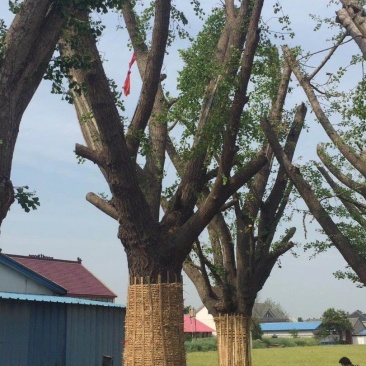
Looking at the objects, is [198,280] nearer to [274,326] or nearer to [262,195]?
[262,195]

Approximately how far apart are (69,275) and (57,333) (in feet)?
68.9

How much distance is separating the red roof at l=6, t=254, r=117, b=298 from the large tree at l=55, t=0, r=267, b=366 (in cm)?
2560

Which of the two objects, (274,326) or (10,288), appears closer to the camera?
(10,288)

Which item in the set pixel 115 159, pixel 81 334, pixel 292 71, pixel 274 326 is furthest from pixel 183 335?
pixel 274 326

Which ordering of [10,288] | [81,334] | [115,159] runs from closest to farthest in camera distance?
[115,159]
[81,334]
[10,288]

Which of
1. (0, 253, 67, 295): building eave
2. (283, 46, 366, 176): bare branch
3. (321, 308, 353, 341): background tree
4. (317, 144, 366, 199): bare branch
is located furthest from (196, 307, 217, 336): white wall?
(283, 46, 366, 176): bare branch

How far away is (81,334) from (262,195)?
6298 mm

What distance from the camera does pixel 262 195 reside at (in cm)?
1536

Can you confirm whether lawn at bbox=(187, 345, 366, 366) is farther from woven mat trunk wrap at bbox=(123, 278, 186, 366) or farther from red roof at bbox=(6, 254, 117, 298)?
woven mat trunk wrap at bbox=(123, 278, 186, 366)

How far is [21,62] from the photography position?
24.4 feet

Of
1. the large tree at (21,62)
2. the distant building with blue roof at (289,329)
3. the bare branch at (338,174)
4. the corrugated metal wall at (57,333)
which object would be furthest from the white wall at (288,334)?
the large tree at (21,62)

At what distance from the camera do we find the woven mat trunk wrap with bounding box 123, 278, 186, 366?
959 centimetres

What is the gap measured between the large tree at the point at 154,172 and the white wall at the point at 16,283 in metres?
12.7

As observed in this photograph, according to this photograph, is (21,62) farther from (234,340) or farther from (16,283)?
(16,283)
